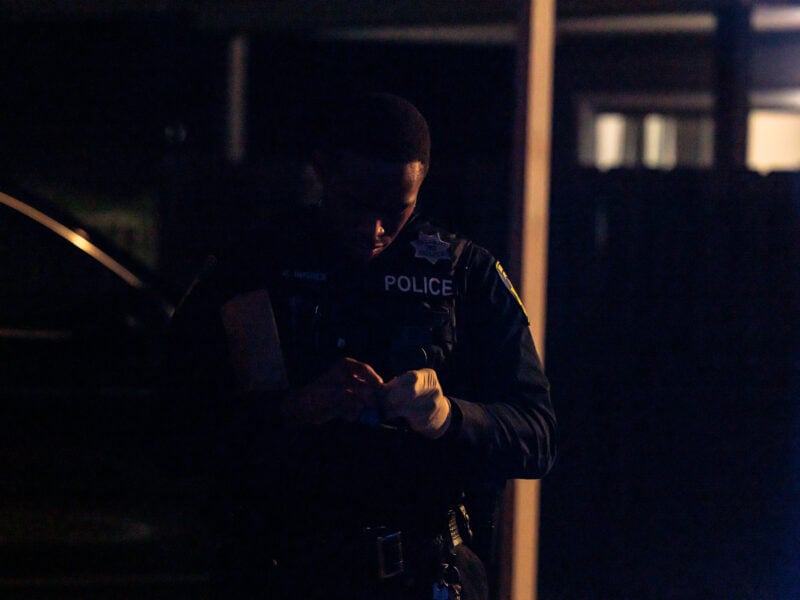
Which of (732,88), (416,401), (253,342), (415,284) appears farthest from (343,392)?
(732,88)

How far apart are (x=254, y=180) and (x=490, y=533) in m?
4.37

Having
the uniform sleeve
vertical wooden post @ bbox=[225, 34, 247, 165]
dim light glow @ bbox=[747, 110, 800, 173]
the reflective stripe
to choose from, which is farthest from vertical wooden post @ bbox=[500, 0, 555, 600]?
dim light glow @ bbox=[747, 110, 800, 173]

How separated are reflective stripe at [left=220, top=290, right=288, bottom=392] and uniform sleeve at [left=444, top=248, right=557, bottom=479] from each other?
1.06 ft

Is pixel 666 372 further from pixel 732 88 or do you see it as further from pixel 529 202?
pixel 732 88

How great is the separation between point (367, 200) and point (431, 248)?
0.17 meters

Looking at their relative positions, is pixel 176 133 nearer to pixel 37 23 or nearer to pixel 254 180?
pixel 37 23

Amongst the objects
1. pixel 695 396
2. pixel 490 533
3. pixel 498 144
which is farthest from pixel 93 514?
pixel 498 144

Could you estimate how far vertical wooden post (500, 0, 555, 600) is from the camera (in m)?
3.55

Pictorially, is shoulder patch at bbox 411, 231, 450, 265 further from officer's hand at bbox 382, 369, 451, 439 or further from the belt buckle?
the belt buckle

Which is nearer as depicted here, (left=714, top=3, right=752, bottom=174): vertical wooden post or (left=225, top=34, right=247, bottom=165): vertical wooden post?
(left=714, top=3, right=752, bottom=174): vertical wooden post

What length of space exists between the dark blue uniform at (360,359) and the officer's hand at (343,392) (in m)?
0.07

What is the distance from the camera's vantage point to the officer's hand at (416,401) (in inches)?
79.9

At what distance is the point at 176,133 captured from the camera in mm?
9594

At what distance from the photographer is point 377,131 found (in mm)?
2217
